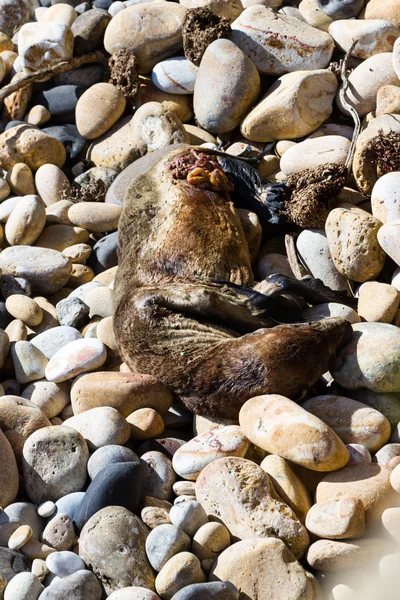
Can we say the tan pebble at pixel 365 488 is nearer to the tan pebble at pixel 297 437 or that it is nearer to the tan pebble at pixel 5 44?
the tan pebble at pixel 297 437

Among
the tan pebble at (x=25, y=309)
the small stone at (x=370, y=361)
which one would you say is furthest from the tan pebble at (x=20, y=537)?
the tan pebble at (x=25, y=309)

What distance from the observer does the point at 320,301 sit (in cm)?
630

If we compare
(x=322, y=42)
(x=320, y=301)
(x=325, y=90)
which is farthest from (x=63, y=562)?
(x=322, y=42)

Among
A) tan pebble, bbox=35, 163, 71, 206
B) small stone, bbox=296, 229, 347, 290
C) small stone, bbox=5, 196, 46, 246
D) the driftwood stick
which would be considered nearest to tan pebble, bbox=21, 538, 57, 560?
small stone, bbox=296, 229, 347, 290

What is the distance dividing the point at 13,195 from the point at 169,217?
2.12 meters

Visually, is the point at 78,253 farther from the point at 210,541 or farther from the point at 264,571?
the point at 264,571

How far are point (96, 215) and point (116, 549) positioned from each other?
12.2ft

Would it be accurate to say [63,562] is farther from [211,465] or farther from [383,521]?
[383,521]

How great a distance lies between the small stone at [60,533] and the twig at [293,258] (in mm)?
2596

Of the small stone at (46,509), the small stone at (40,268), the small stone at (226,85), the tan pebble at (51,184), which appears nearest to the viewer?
the small stone at (46,509)

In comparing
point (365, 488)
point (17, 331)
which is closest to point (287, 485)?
point (365, 488)

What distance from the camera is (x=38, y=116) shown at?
899cm

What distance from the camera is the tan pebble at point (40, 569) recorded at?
458 cm

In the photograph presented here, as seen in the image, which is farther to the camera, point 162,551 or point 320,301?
point 320,301
